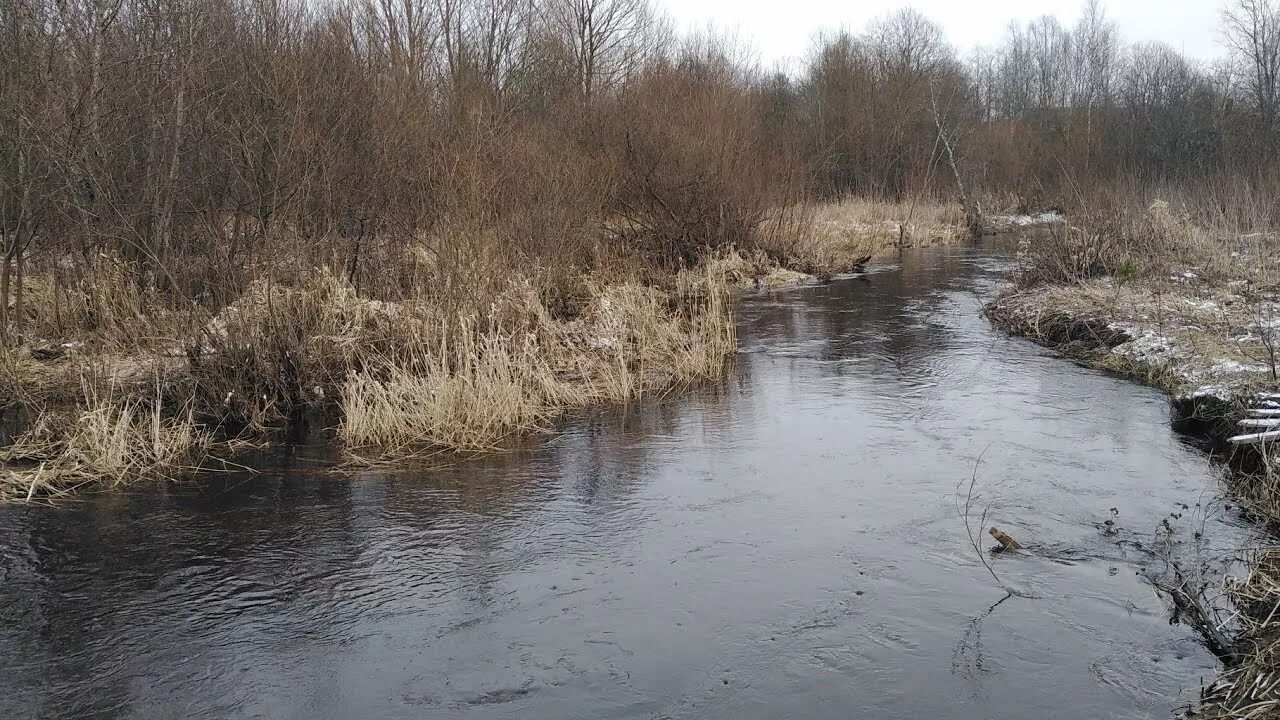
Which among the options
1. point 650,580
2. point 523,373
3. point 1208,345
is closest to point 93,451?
point 523,373

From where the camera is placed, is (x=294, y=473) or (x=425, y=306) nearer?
(x=294, y=473)

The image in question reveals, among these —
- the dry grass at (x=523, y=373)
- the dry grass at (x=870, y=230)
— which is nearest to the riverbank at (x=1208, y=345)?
the dry grass at (x=523, y=373)

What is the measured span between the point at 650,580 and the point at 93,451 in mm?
4808

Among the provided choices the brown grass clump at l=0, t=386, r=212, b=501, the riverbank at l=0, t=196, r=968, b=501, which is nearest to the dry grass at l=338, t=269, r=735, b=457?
the riverbank at l=0, t=196, r=968, b=501

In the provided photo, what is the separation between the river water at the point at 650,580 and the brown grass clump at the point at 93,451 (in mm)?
414

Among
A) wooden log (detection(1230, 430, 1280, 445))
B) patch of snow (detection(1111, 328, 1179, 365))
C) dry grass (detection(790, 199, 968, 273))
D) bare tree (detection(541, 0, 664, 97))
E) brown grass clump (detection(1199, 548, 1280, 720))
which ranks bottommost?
brown grass clump (detection(1199, 548, 1280, 720))

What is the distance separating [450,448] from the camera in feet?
27.8

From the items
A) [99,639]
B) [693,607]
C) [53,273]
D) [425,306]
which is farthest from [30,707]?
[53,273]

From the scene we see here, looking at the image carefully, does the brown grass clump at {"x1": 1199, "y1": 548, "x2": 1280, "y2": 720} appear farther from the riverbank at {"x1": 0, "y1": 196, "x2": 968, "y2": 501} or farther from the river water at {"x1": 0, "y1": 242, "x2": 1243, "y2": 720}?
the riverbank at {"x1": 0, "y1": 196, "x2": 968, "y2": 501}

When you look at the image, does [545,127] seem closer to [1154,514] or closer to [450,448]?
[450,448]

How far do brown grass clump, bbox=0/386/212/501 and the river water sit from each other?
414 mm

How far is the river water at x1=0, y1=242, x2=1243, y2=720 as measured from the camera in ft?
14.6

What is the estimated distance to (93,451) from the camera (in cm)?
764

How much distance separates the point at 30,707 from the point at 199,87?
8703 mm
